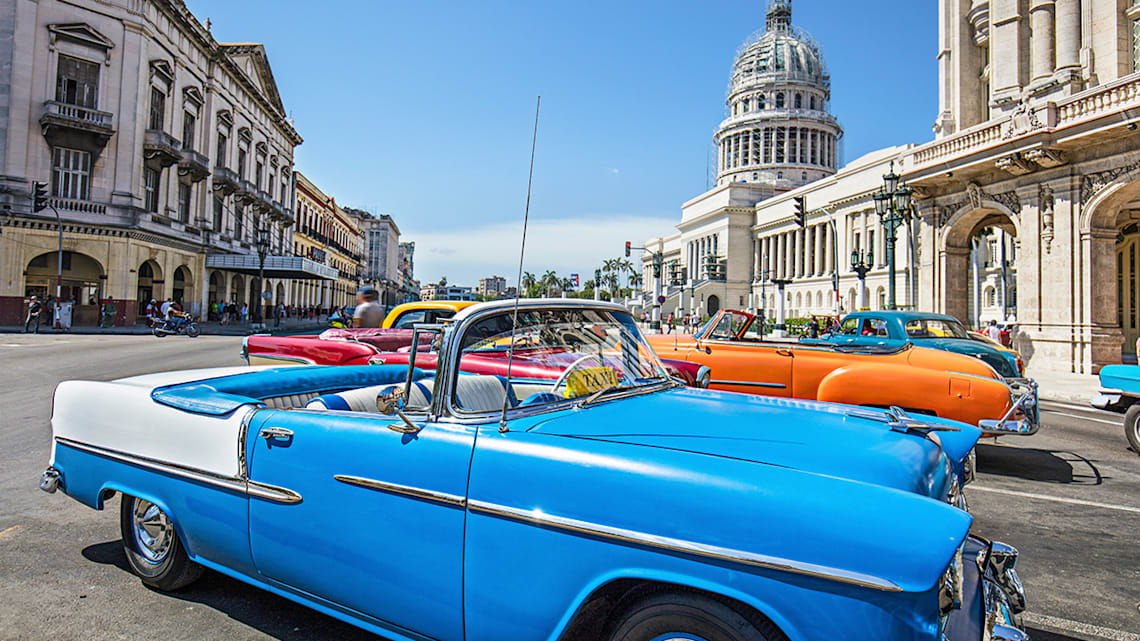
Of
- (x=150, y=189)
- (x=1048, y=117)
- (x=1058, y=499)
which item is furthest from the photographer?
(x=150, y=189)

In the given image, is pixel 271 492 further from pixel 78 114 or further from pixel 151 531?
pixel 78 114

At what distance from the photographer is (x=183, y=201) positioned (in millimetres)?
35531

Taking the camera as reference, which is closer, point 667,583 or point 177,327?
point 667,583

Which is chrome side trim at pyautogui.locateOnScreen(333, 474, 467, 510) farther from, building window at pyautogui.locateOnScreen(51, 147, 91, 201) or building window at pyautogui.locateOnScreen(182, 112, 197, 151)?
building window at pyautogui.locateOnScreen(182, 112, 197, 151)

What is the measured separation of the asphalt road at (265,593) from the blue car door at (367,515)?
491mm

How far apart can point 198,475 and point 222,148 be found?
44079mm

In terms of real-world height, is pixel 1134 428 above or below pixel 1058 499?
above

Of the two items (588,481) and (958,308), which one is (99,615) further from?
(958,308)

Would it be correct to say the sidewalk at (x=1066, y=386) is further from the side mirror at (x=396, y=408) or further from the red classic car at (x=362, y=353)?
the side mirror at (x=396, y=408)

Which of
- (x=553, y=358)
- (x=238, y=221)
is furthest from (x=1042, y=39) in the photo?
(x=238, y=221)

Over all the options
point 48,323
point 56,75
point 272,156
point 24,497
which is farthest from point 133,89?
point 24,497

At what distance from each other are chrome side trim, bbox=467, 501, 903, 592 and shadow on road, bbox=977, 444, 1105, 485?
224 inches

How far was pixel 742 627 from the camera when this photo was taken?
179 centimetres

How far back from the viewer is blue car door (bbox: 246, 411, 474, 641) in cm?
232
